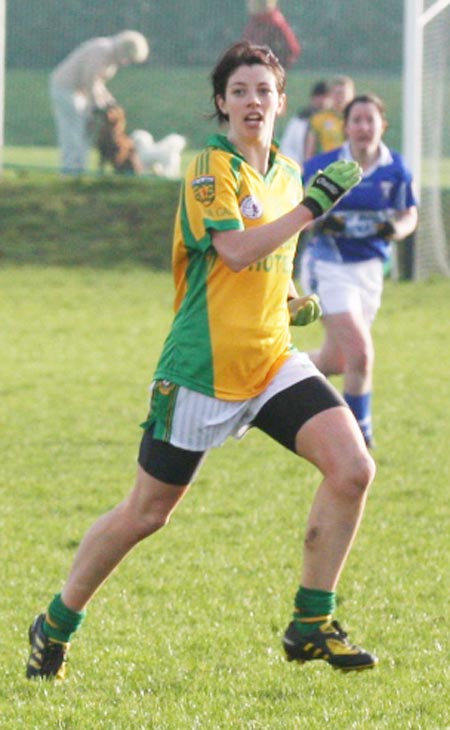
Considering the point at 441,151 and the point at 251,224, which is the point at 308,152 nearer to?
the point at 441,151

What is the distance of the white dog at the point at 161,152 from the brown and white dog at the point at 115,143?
202 millimetres

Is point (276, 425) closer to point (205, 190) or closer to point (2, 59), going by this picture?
point (205, 190)

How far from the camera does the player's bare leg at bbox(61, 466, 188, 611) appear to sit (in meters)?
4.89

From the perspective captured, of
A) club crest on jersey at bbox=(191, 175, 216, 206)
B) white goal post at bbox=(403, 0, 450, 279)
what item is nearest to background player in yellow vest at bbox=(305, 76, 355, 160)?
white goal post at bbox=(403, 0, 450, 279)

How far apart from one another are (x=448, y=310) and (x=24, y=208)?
6683 millimetres

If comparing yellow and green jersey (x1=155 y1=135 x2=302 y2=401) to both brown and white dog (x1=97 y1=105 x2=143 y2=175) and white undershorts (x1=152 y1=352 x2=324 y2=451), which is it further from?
brown and white dog (x1=97 y1=105 x2=143 y2=175)

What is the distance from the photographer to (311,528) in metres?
4.85

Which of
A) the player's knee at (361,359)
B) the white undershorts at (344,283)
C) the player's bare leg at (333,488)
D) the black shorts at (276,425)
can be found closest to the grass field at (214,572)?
the player's bare leg at (333,488)

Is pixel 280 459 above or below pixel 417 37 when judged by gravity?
below

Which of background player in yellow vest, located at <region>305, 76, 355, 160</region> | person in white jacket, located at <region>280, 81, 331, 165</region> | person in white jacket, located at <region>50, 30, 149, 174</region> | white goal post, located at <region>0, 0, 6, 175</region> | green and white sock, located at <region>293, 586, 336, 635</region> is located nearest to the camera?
green and white sock, located at <region>293, 586, 336, 635</region>

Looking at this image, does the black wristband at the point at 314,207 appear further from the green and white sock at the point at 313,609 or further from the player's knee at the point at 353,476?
the green and white sock at the point at 313,609

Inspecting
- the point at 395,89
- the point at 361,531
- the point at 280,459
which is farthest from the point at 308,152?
the point at 361,531

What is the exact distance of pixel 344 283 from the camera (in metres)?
9.38

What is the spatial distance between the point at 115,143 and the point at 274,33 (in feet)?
8.72
